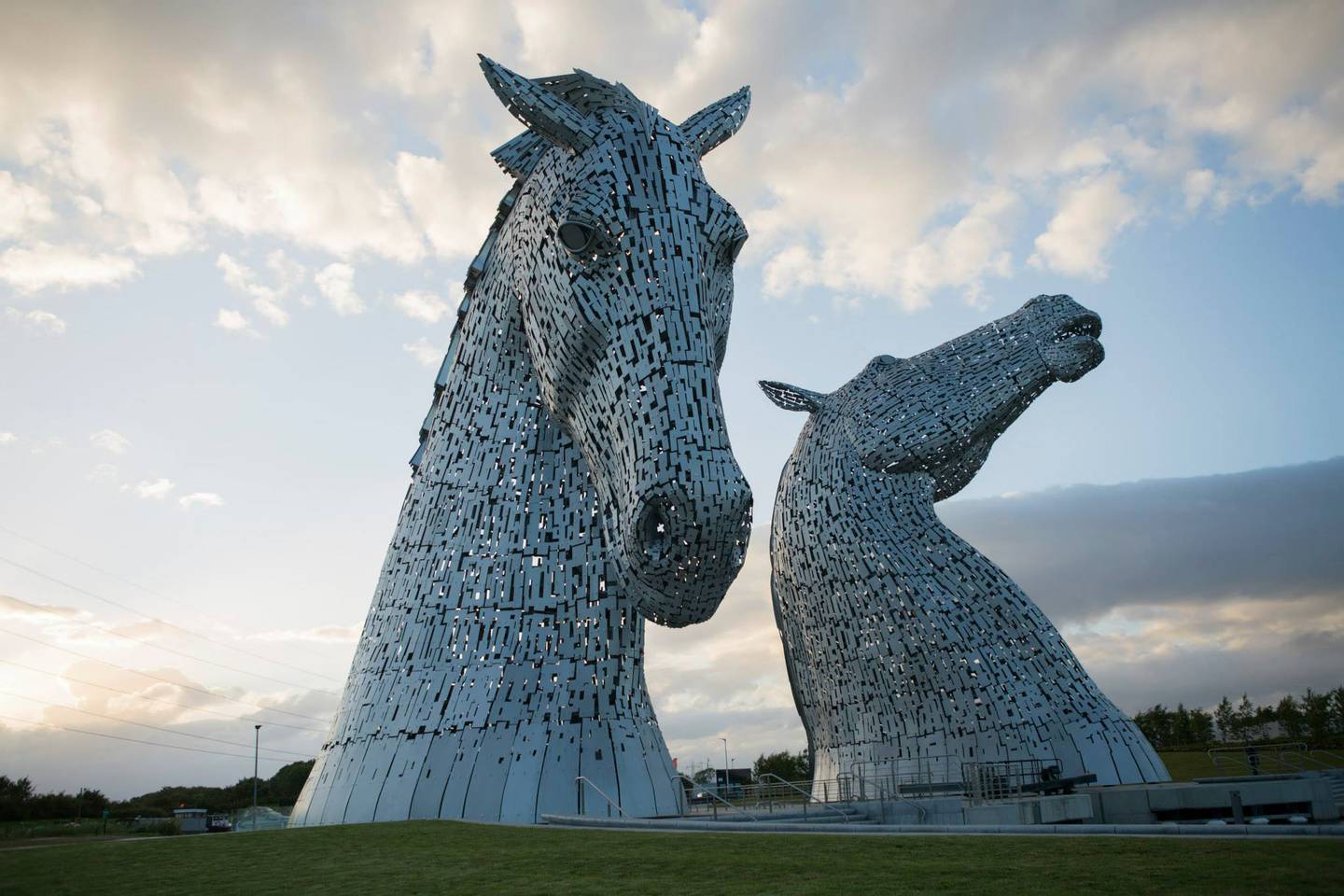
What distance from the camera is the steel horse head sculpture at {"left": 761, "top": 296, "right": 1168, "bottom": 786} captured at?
1184cm

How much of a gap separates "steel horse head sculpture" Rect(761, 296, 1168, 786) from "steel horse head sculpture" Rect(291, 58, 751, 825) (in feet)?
24.5

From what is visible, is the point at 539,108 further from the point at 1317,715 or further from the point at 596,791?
the point at 1317,715

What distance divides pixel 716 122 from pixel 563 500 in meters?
2.41

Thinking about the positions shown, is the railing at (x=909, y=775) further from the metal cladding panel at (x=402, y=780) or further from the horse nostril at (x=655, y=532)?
the horse nostril at (x=655, y=532)

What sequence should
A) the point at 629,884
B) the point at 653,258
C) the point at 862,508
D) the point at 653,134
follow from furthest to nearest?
the point at 862,508 → the point at 653,134 → the point at 653,258 → the point at 629,884

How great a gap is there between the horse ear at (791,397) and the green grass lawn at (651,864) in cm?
1062

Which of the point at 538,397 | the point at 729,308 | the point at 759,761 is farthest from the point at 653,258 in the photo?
the point at 759,761

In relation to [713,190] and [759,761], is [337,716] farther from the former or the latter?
[759,761]

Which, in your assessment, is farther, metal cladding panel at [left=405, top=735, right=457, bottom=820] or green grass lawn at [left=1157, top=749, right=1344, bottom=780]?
green grass lawn at [left=1157, top=749, right=1344, bottom=780]

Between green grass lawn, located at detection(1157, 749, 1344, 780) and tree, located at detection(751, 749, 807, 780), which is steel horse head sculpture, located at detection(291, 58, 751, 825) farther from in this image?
tree, located at detection(751, 749, 807, 780)

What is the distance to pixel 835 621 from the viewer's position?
43.3 ft

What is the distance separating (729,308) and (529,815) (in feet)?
9.23

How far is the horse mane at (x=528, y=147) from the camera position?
5238 mm

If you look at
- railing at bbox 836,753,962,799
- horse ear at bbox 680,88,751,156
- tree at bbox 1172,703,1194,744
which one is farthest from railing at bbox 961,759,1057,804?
tree at bbox 1172,703,1194,744
